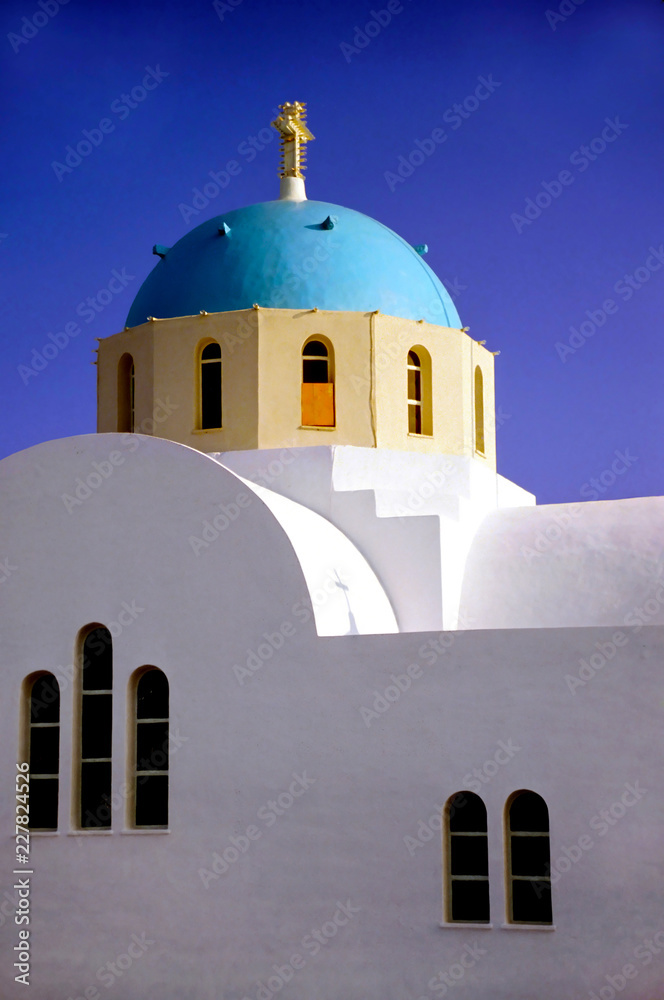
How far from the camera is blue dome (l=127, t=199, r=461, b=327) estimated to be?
18.1 m

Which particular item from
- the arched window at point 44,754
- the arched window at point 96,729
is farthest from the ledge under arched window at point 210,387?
the arched window at point 44,754

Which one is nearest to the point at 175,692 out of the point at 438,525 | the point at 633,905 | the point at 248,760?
the point at 248,760

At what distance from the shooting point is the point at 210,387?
1819 cm

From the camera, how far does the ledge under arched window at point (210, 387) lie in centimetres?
1812

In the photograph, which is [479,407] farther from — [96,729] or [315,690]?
[96,729]

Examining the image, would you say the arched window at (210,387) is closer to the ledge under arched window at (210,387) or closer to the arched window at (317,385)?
the ledge under arched window at (210,387)

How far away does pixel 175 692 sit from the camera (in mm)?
15203

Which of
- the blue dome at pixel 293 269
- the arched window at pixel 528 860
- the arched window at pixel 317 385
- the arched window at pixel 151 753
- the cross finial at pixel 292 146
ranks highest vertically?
the cross finial at pixel 292 146

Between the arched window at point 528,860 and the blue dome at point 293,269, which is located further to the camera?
the blue dome at point 293,269

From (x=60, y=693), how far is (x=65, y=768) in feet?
2.77

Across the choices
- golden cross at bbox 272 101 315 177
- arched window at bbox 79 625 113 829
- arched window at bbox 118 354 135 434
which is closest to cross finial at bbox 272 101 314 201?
golden cross at bbox 272 101 315 177

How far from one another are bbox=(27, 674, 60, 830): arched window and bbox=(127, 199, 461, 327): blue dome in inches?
215

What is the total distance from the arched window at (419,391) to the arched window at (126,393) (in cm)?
383

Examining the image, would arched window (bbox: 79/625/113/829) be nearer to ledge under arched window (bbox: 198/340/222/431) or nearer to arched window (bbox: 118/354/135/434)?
ledge under arched window (bbox: 198/340/222/431)
